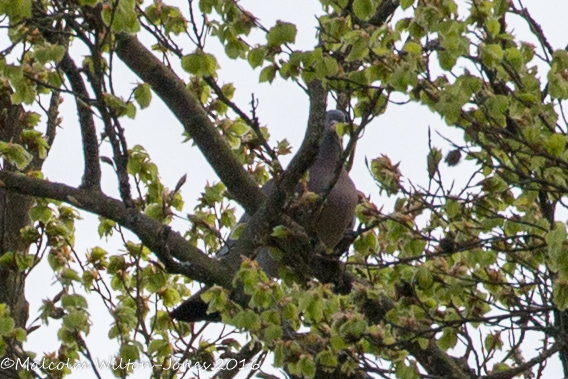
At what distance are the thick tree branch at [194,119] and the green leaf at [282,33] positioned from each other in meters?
1.09

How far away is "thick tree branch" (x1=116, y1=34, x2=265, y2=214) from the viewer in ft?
17.3

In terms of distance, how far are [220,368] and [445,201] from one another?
1.93 meters

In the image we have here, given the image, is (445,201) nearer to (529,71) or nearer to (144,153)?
(529,71)

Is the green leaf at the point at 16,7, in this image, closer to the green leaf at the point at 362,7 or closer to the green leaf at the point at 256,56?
the green leaf at the point at 256,56

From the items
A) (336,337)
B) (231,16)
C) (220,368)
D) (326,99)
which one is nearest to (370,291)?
(336,337)

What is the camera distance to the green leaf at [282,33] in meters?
4.23

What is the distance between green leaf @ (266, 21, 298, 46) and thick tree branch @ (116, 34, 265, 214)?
109 cm

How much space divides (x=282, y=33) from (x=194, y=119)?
1155 mm

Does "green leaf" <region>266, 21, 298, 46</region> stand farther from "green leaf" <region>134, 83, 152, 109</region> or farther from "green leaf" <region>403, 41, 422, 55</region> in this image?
"green leaf" <region>134, 83, 152, 109</region>

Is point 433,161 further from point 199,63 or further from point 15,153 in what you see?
point 15,153

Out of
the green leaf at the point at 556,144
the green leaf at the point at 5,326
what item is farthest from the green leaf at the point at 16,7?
the green leaf at the point at 556,144

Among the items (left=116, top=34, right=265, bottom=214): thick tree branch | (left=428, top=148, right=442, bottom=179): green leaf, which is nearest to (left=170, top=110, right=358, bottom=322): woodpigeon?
(left=116, top=34, right=265, bottom=214): thick tree branch

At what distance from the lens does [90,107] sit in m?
4.82

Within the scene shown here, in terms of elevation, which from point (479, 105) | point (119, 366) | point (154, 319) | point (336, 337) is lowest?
point (336, 337)
